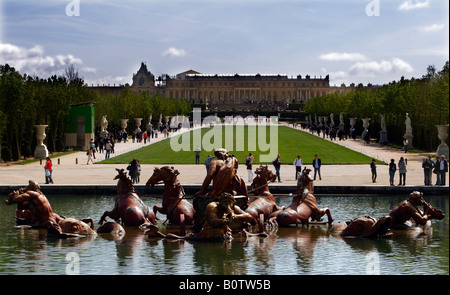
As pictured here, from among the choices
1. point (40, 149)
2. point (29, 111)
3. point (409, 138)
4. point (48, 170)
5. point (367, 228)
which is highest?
point (29, 111)

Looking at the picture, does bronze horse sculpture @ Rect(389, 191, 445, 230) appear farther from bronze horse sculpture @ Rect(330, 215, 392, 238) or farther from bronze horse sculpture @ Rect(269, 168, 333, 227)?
bronze horse sculpture @ Rect(269, 168, 333, 227)

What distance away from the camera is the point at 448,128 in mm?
44250

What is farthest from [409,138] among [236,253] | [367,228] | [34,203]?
[236,253]

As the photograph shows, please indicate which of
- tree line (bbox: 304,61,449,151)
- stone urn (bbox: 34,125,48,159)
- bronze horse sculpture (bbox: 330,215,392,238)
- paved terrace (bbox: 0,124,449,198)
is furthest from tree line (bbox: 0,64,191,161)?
bronze horse sculpture (bbox: 330,215,392,238)

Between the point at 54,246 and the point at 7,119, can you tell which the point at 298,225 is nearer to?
the point at 54,246

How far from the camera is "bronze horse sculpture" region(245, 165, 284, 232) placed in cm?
1862

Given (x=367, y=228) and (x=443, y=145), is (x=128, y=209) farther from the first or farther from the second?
(x=443, y=145)

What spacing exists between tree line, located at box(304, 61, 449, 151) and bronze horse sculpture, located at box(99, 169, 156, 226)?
30.6 m

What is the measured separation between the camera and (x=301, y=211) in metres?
19.0

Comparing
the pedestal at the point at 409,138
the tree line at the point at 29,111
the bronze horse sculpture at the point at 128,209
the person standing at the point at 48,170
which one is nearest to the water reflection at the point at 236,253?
the bronze horse sculpture at the point at 128,209

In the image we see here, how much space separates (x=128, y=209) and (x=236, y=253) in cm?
397

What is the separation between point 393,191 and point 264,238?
10.4m
